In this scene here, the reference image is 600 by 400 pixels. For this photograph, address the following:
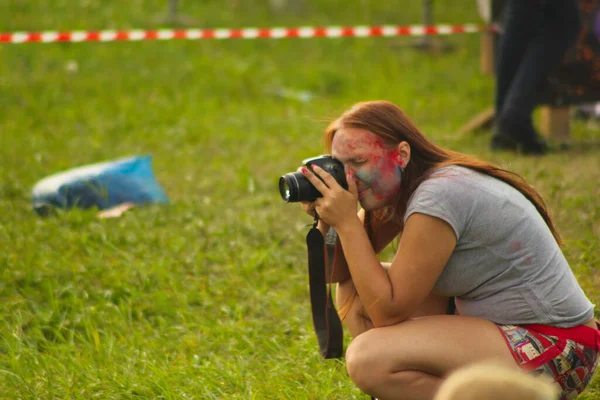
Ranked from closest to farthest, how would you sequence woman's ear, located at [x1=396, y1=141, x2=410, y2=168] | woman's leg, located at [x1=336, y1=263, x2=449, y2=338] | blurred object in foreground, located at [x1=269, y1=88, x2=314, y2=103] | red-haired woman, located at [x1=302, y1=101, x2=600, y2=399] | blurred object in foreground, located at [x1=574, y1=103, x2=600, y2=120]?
red-haired woman, located at [x1=302, y1=101, x2=600, y2=399], woman's ear, located at [x1=396, y1=141, x2=410, y2=168], woman's leg, located at [x1=336, y1=263, x2=449, y2=338], blurred object in foreground, located at [x1=574, y1=103, x2=600, y2=120], blurred object in foreground, located at [x1=269, y1=88, x2=314, y2=103]

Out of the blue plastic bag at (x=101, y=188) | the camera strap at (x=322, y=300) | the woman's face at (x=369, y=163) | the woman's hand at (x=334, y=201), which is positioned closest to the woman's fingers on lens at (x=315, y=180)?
the woman's hand at (x=334, y=201)

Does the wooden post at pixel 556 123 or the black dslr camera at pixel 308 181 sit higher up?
the black dslr camera at pixel 308 181

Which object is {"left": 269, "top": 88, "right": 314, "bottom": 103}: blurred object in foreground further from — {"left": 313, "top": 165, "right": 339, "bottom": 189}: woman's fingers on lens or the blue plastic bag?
{"left": 313, "top": 165, "right": 339, "bottom": 189}: woman's fingers on lens

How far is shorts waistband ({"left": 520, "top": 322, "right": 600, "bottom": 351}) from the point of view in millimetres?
2570

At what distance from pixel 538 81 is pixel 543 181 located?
0.97 metres

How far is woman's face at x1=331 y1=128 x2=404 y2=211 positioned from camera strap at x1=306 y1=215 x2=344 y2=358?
218 mm

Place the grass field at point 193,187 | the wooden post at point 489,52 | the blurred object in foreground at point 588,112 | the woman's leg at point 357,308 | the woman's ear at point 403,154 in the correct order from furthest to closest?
1. the blurred object in foreground at point 588,112
2. the wooden post at point 489,52
3. the grass field at point 193,187
4. the woman's leg at point 357,308
5. the woman's ear at point 403,154

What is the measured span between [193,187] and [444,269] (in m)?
3.47

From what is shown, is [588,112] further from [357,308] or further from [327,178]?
[327,178]

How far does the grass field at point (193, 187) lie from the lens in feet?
11.3

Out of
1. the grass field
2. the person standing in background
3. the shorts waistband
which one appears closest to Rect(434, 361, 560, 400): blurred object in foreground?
the shorts waistband

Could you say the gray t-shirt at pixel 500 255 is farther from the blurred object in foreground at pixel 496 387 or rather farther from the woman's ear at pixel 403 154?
the blurred object in foreground at pixel 496 387

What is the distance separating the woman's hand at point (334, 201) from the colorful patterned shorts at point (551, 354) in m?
0.56

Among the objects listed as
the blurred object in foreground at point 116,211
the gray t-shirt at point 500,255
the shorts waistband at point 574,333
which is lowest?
the blurred object in foreground at point 116,211
